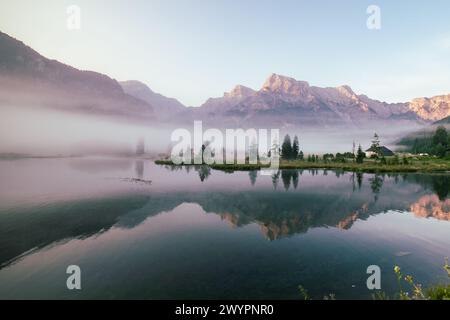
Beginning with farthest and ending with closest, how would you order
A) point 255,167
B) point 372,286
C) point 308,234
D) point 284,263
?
point 255,167 → point 308,234 → point 284,263 → point 372,286

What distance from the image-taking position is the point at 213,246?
2389 cm

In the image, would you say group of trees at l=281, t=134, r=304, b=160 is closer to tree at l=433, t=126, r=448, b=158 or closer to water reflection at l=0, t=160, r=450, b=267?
tree at l=433, t=126, r=448, b=158

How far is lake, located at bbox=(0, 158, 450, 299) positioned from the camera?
1588 centimetres

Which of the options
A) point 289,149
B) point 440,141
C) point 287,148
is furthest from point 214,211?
point 440,141

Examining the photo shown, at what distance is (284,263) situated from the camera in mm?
19672

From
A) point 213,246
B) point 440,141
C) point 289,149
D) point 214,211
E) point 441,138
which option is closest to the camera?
point 213,246

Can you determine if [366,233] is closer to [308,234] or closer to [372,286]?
[308,234]

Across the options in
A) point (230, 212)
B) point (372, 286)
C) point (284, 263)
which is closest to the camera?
point (372, 286)

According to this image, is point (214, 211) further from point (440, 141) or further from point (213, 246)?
point (440, 141)

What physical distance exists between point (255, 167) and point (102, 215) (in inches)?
3586
